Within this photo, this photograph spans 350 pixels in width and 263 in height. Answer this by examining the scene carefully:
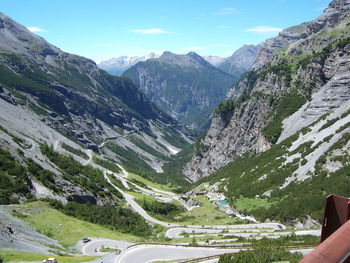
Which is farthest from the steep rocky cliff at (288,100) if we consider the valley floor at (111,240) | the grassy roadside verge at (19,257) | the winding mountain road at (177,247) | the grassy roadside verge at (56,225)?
the grassy roadside verge at (19,257)

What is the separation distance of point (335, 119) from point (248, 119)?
81.8m

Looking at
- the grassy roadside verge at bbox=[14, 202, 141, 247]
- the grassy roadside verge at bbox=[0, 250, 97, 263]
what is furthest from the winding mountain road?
the grassy roadside verge at bbox=[0, 250, 97, 263]

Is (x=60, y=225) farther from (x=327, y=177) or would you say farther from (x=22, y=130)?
(x=22, y=130)

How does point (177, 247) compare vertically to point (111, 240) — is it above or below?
above

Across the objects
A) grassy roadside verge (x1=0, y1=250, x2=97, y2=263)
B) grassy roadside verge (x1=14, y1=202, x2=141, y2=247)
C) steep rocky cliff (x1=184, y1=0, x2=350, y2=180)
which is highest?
steep rocky cliff (x1=184, y1=0, x2=350, y2=180)

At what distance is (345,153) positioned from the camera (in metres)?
67.3

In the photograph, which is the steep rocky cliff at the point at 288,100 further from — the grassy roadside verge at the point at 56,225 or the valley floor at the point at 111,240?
the grassy roadside verge at the point at 56,225

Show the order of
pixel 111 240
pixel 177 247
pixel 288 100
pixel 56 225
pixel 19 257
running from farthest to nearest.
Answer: pixel 288 100
pixel 56 225
pixel 111 240
pixel 177 247
pixel 19 257

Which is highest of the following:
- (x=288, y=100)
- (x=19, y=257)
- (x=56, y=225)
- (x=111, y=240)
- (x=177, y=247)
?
(x=288, y=100)

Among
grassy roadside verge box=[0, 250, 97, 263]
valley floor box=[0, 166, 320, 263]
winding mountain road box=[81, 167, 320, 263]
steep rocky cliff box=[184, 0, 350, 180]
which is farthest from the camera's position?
Answer: steep rocky cliff box=[184, 0, 350, 180]

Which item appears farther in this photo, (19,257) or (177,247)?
(177,247)

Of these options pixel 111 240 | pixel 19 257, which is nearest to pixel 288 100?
pixel 111 240

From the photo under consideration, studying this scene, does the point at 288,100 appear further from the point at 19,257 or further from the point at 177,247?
the point at 19,257

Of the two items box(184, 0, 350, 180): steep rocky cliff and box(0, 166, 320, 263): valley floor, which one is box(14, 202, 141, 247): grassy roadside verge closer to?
box(0, 166, 320, 263): valley floor
